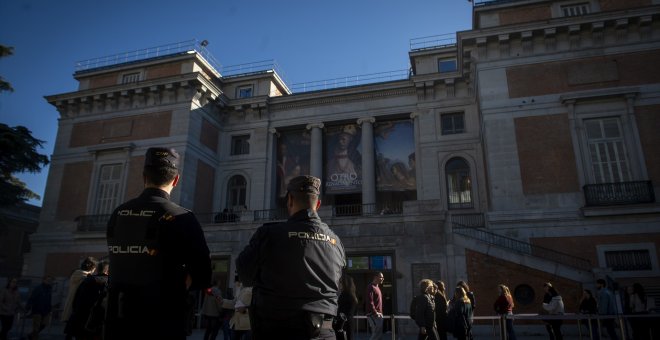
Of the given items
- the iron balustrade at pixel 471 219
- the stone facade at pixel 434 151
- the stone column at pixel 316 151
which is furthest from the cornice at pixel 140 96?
the iron balustrade at pixel 471 219

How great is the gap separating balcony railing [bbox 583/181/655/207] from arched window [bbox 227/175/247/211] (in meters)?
18.3

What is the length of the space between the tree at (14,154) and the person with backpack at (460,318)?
23.2m

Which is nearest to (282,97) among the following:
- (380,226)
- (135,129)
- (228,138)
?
(228,138)

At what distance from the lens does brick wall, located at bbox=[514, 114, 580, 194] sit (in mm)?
18172

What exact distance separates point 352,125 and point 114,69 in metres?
15.4

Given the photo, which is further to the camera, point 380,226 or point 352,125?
point 352,125

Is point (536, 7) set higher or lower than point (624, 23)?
higher

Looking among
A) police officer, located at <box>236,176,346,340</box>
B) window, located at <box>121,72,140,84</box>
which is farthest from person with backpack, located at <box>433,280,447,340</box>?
window, located at <box>121,72,140,84</box>

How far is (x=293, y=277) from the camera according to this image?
3.12 m

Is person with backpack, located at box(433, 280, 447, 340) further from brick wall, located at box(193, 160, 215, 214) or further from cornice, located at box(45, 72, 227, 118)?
cornice, located at box(45, 72, 227, 118)

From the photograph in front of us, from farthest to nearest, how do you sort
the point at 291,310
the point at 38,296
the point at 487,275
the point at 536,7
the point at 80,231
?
the point at 80,231 → the point at 536,7 → the point at 487,275 → the point at 38,296 → the point at 291,310

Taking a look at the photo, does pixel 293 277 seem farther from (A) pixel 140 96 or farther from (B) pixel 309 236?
Answer: (A) pixel 140 96

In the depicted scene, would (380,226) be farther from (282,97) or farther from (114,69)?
(114,69)

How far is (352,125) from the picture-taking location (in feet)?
87.0
